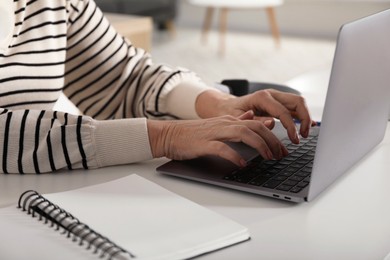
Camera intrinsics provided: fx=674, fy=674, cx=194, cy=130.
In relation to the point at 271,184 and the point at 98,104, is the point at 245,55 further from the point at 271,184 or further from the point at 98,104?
the point at 271,184

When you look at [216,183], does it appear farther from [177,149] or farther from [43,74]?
[43,74]

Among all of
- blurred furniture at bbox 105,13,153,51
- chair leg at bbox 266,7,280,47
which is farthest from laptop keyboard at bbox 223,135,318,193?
chair leg at bbox 266,7,280,47

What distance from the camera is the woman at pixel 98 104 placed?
3.09ft

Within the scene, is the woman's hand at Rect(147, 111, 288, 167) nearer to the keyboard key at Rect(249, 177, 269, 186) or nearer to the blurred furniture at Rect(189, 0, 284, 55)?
the keyboard key at Rect(249, 177, 269, 186)

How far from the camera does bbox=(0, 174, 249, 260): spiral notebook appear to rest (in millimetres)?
674

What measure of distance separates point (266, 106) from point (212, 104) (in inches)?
5.9

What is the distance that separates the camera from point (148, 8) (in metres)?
5.43

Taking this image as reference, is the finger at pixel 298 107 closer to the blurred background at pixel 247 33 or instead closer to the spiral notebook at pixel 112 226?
the spiral notebook at pixel 112 226

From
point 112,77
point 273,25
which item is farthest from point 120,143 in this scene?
point 273,25

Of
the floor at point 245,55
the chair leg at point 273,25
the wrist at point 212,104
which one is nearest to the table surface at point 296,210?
the wrist at point 212,104

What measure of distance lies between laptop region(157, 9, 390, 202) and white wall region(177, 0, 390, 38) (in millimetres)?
4486

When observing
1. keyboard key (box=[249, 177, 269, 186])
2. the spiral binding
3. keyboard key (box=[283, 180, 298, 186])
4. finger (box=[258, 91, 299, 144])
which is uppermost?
finger (box=[258, 91, 299, 144])

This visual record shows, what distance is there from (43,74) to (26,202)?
433mm

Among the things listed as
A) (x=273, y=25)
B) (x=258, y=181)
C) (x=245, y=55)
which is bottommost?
(x=245, y=55)
